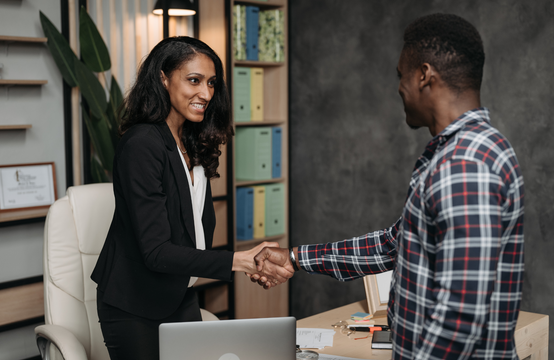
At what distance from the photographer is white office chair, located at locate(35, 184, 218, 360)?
6.46 feet

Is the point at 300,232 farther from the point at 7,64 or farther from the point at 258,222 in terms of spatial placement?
the point at 7,64

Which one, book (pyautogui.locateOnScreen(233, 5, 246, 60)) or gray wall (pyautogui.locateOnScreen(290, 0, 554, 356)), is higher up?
book (pyautogui.locateOnScreen(233, 5, 246, 60))

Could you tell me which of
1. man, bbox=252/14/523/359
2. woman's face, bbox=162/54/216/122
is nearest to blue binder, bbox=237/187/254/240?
woman's face, bbox=162/54/216/122

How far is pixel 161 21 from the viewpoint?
328cm

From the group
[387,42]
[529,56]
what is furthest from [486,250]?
[387,42]

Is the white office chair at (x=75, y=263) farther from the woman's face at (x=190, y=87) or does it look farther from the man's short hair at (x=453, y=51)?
the man's short hair at (x=453, y=51)

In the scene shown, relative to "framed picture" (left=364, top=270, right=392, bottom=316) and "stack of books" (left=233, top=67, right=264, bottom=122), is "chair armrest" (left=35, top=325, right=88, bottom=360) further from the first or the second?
"stack of books" (left=233, top=67, right=264, bottom=122)

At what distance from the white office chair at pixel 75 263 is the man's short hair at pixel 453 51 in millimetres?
1463

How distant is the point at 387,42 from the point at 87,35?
5.73ft

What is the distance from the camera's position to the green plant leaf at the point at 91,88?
8.96ft

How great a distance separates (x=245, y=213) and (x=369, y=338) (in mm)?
1927

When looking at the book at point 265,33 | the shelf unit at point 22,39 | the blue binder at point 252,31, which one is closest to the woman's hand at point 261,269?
the shelf unit at point 22,39

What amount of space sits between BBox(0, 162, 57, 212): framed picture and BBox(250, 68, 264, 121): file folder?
1361 millimetres

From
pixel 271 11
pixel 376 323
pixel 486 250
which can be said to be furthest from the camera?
pixel 271 11
